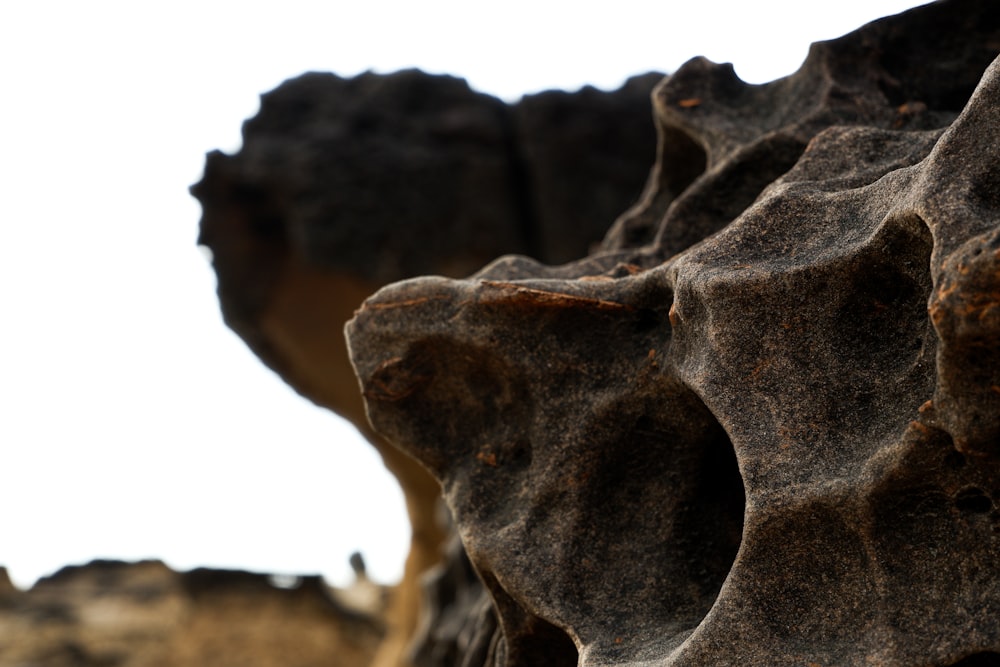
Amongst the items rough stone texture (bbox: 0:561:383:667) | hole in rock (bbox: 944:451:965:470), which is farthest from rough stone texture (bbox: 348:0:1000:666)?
rough stone texture (bbox: 0:561:383:667)

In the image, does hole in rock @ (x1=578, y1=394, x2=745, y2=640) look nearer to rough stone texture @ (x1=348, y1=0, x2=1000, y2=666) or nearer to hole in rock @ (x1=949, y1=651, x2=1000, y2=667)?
rough stone texture @ (x1=348, y1=0, x2=1000, y2=666)

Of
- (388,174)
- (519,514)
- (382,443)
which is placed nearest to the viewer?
(519,514)

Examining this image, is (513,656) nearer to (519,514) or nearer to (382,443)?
(519,514)

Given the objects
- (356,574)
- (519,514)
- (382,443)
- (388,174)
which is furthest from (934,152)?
(356,574)

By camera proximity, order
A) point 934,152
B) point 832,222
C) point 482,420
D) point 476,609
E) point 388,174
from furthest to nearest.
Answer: point 388,174, point 476,609, point 482,420, point 832,222, point 934,152

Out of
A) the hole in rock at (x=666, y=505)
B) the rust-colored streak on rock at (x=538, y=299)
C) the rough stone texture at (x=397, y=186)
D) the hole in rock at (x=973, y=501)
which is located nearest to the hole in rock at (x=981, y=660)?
the hole in rock at (x=973, y=501)

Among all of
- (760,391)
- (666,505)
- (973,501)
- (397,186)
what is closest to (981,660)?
(973,501)

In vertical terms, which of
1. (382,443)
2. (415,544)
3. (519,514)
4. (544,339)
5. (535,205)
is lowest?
(415,544)
